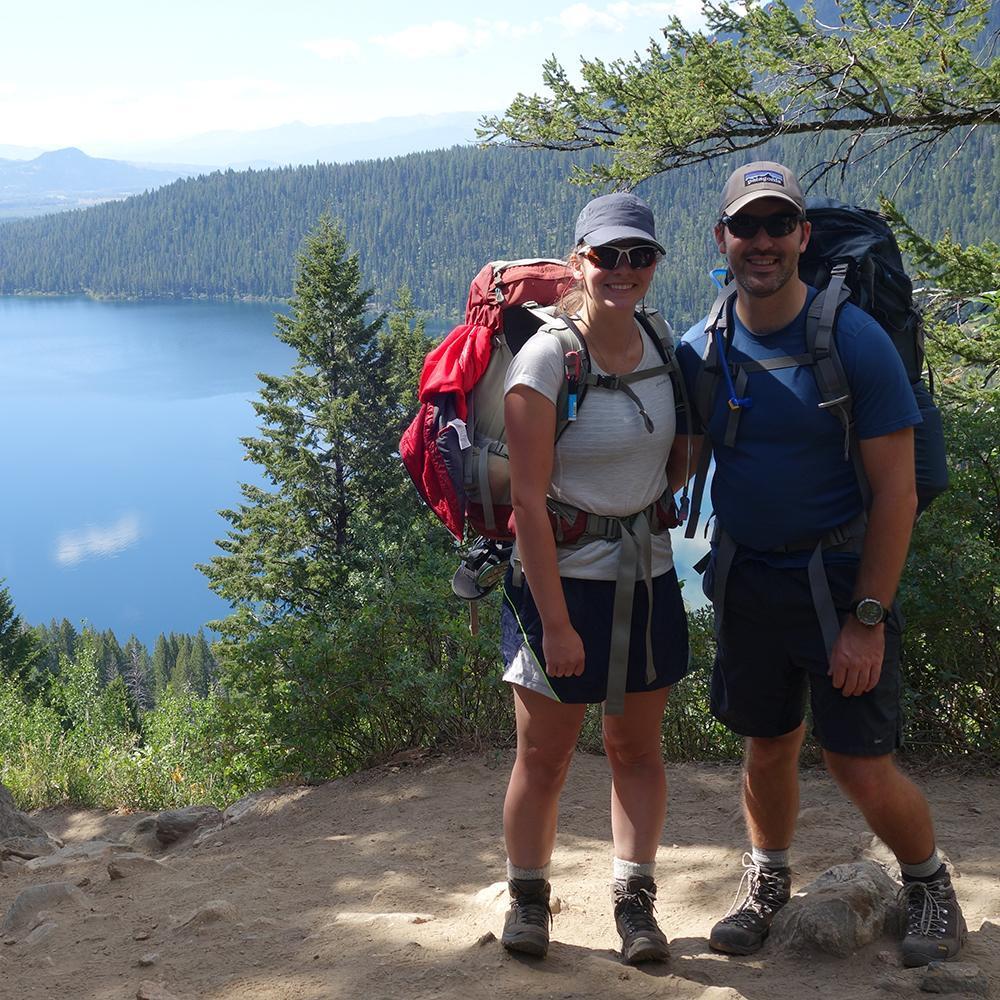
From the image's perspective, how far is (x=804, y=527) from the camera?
8.10 ft

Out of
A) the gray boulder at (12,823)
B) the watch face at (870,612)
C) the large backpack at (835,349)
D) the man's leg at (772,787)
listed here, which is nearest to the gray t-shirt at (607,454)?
the large backpack at (835,349)

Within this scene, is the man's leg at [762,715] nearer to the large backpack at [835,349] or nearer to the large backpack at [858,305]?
the large backpack at [835,349]

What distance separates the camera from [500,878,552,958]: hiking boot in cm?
271

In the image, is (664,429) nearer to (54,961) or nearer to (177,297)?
(54,961)

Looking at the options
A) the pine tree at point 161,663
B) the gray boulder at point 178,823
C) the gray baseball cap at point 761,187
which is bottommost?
the pine tree at point 161,663

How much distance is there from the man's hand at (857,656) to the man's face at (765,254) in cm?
77

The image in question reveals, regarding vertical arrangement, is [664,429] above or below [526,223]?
below

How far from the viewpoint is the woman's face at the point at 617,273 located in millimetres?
2455

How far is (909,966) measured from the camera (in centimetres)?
264

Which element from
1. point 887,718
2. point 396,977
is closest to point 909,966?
point 887,718

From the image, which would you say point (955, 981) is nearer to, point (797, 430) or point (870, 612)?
point (870, 612)

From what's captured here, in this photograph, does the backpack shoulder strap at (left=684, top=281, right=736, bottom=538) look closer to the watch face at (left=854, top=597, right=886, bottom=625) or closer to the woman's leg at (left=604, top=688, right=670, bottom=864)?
the watch face at (left=854, top=597, right=886, bottom=625)

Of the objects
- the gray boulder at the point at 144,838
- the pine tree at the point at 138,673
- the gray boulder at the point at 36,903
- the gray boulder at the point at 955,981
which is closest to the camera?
the gray boulder at the point at 955,981

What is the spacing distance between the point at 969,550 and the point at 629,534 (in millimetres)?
2200
